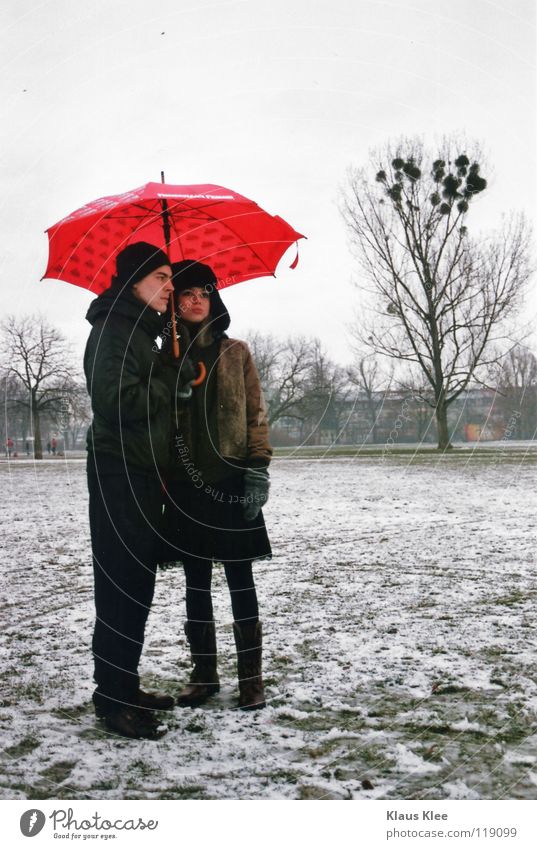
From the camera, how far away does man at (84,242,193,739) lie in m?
2.73

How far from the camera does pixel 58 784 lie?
7.88 feet

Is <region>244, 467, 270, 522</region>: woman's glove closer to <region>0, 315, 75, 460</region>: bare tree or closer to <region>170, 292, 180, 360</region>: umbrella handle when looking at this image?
<region>170, 292, 180, 360</region>: umbrella handle

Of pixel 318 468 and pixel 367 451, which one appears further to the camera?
pixel 367 451

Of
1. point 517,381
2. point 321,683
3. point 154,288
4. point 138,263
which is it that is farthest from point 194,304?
point 517,381

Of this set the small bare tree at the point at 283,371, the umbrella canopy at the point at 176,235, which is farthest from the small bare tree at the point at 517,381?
the umbrella canopy at the point at 176,235

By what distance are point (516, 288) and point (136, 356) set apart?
7853 mm

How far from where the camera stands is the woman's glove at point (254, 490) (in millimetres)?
2910

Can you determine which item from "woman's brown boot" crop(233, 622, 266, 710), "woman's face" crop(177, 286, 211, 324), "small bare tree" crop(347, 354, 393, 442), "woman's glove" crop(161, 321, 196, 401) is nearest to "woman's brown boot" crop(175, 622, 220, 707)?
"woman's brown boot" crop(233, 622, 266, 710)

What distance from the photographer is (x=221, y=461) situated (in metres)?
2.93

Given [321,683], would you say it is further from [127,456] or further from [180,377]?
[180,377]

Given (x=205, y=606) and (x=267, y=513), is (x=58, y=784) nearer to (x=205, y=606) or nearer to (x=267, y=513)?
(x=205, y=606)
